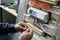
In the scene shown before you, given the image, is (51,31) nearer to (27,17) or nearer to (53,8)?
(53,8)

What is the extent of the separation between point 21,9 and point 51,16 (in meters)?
0.65

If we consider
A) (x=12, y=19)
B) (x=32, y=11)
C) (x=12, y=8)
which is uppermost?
(x=32, y=11)

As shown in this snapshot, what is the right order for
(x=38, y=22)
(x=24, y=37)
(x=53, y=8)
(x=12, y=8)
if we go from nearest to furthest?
1. (x=24, y=37)
2. (x=53, y=8)
3. (x=38, y=22)
4. (x=12, y=8)

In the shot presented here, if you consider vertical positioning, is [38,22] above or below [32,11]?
below

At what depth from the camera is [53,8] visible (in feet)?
4.42

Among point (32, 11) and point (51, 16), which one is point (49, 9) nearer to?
point (51, 16)

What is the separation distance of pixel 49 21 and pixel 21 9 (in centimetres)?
62

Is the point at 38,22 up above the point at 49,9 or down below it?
below

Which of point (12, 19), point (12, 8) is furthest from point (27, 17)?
point (12, 19)

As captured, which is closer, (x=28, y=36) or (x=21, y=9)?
(x=28, y=36)

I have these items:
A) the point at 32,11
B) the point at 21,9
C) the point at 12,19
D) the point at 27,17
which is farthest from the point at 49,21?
the point at 12,19

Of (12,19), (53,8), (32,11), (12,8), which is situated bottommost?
(12,19)

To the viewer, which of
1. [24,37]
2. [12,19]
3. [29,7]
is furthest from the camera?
[12,19]

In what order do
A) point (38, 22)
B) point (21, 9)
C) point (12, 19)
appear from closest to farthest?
point (38, 22) < point (21, 9) < point (12, 19)
